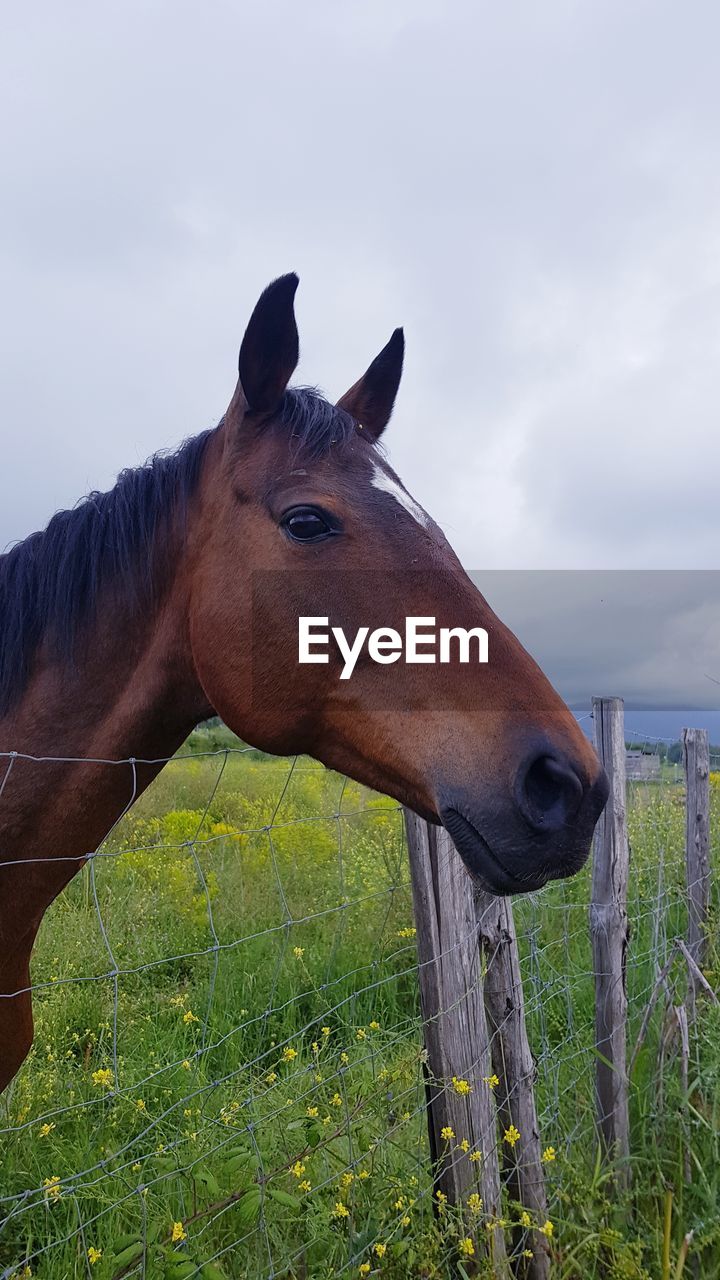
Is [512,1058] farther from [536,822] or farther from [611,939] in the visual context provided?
[536,822]

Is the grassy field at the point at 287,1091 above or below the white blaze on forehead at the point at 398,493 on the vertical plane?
below

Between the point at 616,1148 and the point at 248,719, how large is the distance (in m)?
2.25

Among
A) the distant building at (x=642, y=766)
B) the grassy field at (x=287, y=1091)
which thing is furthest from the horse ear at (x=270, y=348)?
the distant building at (x=642, y=766)

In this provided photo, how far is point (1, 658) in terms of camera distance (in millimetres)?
2420

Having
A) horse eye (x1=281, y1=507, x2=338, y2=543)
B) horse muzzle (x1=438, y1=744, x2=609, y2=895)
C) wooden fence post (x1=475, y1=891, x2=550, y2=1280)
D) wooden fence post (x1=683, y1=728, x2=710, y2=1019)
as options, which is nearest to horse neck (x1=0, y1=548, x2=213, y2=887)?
horse eye (x1=281, y1=507, x2=338, y2=543)

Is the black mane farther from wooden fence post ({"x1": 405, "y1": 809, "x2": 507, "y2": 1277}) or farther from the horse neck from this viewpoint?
wooden fence post ({"x1": 405, "y1": 809, "x2": 507, "y2": 1277})

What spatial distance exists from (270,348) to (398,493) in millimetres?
609

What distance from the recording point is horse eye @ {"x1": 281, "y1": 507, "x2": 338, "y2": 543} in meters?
2.17

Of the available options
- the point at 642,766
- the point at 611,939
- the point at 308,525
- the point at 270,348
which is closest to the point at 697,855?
the point at 611,939

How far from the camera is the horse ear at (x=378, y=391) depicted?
2893mm

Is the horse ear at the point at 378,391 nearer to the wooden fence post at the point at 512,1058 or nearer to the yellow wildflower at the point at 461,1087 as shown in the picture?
the wooden fence post at the point at 512,1058

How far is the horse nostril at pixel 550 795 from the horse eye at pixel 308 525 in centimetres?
87

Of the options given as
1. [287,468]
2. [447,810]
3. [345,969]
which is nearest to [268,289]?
[287,468]

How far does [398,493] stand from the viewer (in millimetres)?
2248
